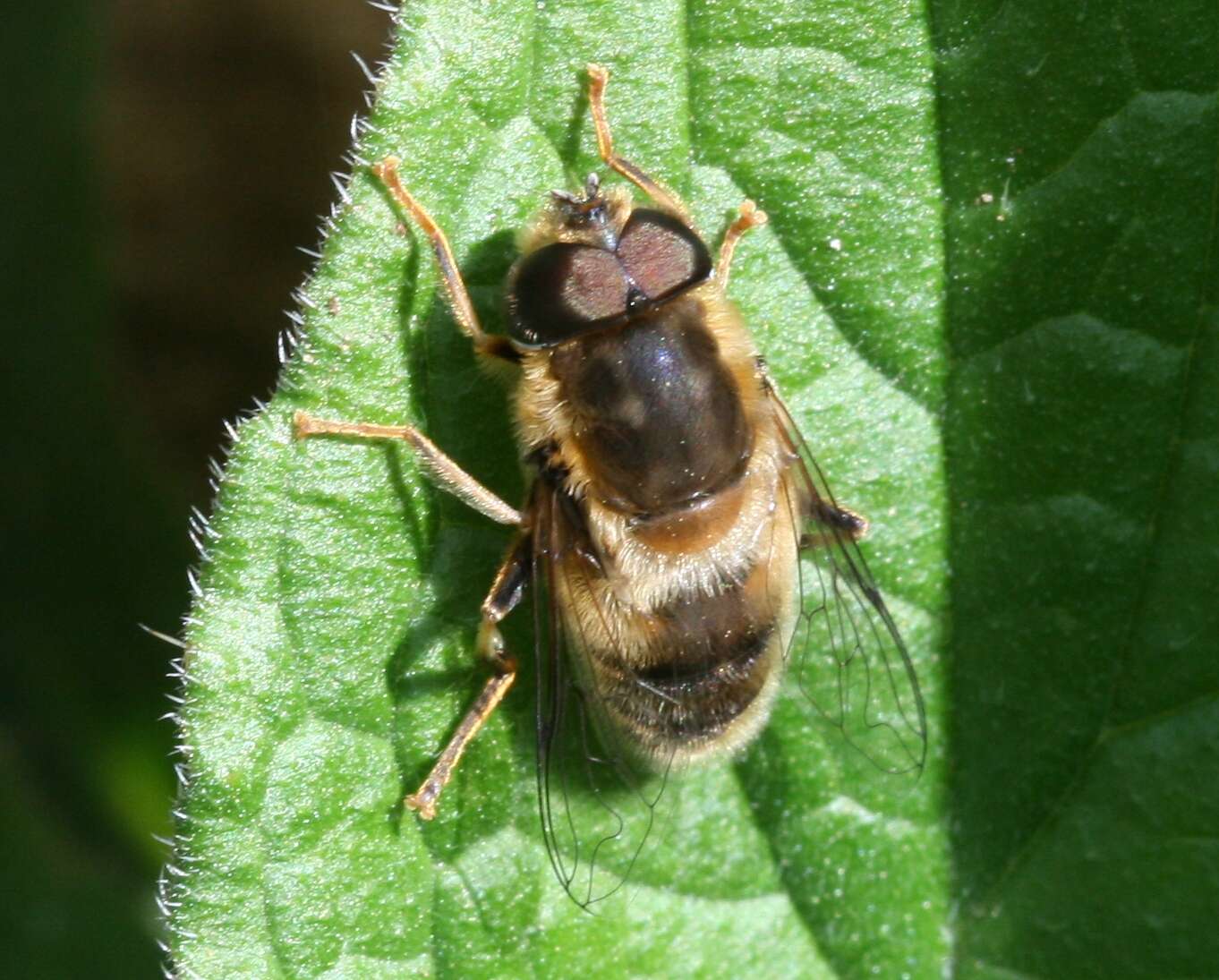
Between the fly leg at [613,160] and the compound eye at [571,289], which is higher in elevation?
the fly leg at [613,160]

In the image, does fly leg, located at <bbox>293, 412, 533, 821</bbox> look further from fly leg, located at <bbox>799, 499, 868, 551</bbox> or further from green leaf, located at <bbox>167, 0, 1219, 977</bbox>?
fly leg, located at <bbox>799, 499, 868, 551</bbox>

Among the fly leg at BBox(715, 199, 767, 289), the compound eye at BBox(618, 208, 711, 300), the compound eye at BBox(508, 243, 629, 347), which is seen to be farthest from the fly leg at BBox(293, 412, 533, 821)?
the fly leg at BBox(715, 199, 767, 289)

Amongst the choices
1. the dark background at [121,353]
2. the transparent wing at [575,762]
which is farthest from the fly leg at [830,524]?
the dark background at [121,353]

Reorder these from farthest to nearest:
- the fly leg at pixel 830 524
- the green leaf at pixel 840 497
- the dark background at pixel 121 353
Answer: the dark background at pixel 121 353
the fly leg at pixel 830 524
the green leaf at pixel 840 497

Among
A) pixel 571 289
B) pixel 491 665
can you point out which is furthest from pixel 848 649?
pixel 571 289

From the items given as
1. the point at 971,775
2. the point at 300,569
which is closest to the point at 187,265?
the point at 300,569

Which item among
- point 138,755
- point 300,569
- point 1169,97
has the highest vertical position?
point 1169,97

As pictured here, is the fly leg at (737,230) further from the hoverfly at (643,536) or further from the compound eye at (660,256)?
the compound eye at (660,256)

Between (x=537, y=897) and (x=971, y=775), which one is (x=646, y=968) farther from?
(x=971, y=775)
